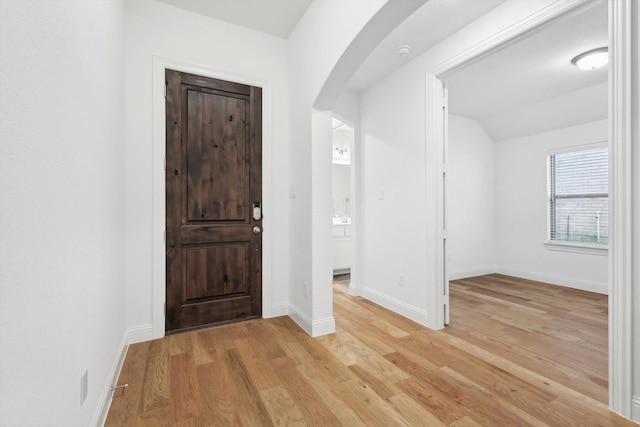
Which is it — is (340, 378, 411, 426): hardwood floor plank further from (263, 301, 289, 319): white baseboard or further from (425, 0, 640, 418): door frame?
(263, 301, 289, 319): white baseboard

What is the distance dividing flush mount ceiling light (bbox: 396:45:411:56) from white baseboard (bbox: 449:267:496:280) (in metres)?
3.29

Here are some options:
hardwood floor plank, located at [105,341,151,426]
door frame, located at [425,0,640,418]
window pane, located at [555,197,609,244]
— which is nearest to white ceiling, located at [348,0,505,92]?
door frame, located at [425,0,640,418]

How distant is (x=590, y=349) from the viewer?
2.30 m

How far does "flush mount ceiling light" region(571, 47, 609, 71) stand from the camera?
9.06ft

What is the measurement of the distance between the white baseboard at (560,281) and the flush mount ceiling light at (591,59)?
2716 millimetres

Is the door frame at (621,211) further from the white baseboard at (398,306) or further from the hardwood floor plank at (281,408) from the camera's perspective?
the hardwood floor plank at (281,408)

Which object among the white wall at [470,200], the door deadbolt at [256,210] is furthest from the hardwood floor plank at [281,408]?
the white wall at [470,200]

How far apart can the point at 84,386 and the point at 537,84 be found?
4.89 meters

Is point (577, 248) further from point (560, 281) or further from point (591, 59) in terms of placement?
point (591, 59)

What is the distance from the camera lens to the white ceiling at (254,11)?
2.51m

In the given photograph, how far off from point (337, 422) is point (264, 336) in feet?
3.77

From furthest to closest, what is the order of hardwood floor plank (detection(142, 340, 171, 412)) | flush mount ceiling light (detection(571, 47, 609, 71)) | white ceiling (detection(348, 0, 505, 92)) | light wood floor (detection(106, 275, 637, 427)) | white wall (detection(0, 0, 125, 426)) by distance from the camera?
flush mount ceiling light (detection(571, 47, 609, 71)) → white ceiling (detection(348, 0, 505, 92)) → hardwood floor plank (detection(142, 340, 171, 412)) → light wood floor (detection(106, 275, 637, 427)) → white wall (detection(0, 0, 125, 426))

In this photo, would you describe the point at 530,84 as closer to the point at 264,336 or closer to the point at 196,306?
the point at 264,336

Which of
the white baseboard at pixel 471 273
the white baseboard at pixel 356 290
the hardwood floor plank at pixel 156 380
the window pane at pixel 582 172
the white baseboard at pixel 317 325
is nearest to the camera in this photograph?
the hardwood floor plank at pixel 156 380
